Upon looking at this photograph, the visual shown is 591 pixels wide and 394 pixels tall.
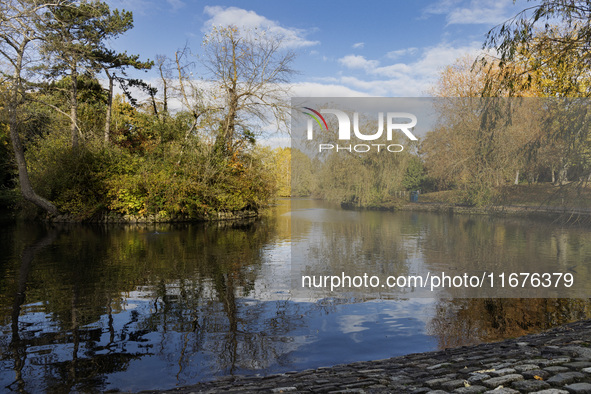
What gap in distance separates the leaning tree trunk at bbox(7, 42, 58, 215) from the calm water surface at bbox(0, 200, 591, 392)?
6.43m

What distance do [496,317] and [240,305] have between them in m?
3.87

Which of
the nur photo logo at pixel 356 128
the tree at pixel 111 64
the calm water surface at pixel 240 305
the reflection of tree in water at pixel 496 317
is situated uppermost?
the tree at pixel 111 64

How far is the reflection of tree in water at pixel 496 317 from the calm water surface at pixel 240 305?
0.10ft

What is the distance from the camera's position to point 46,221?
20.5m

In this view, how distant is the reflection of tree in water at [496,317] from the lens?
5426 millimetres

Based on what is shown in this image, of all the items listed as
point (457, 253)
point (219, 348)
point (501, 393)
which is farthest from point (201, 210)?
point (501, 393)

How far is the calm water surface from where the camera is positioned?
4.45 m

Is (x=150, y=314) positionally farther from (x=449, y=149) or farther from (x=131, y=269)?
(x=449, y=149)

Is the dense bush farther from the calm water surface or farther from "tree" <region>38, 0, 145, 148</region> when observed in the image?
the calm water surface

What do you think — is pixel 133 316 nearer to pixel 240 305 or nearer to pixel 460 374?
pixel 240 305

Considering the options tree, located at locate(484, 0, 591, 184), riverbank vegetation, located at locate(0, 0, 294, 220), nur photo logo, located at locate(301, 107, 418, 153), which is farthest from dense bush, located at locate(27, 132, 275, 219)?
tree, located at locate(484, 0, 591, 184)

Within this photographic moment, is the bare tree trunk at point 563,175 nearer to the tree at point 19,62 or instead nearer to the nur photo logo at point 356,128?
the nur photo logo at point 356,128

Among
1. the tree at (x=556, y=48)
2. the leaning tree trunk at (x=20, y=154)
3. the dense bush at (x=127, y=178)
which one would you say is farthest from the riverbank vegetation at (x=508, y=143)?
the leaning tree trunk at (x=20, y=154)

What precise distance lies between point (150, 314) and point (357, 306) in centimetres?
321
